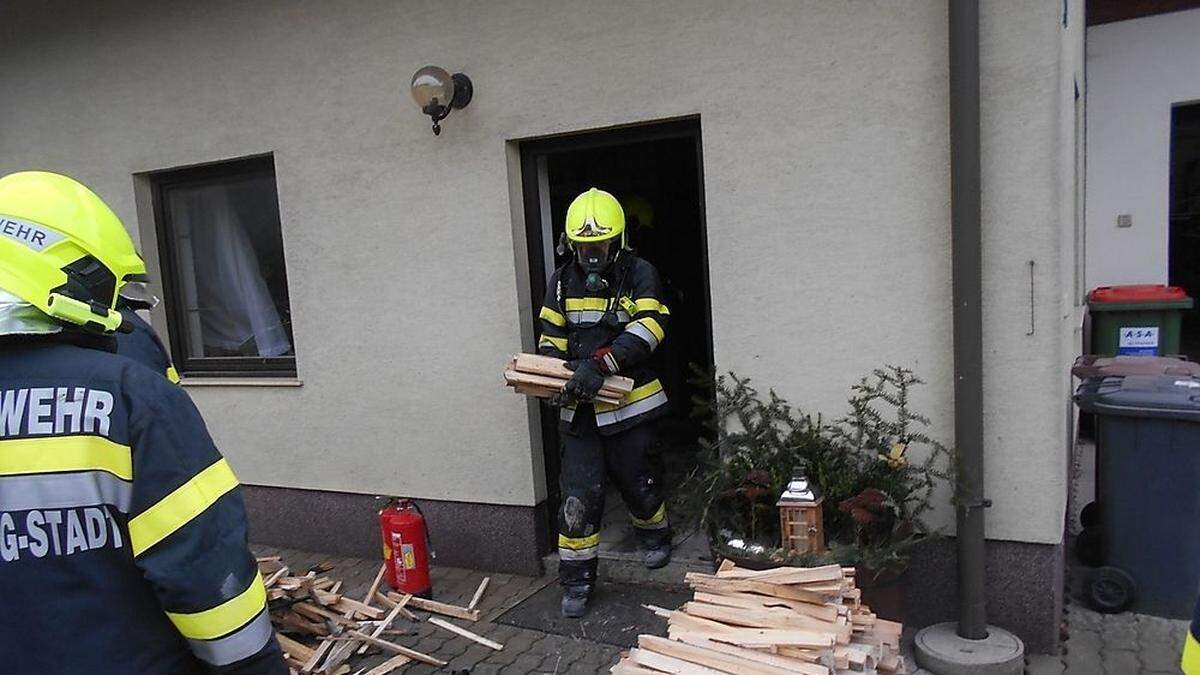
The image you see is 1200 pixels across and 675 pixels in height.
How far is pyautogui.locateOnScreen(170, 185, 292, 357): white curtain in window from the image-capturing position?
5.86 meters

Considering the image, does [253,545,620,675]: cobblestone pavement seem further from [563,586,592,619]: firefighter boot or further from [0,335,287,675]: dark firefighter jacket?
[0,335,287,675]: dark firefighter jacket

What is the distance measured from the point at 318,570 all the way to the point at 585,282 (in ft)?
8.49

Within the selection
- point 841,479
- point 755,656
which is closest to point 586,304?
point 841,479

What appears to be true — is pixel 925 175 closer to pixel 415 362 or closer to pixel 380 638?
pixel 415 362

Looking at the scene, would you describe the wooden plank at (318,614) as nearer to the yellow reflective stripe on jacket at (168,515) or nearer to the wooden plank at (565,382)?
the wooden plank at (565,382)

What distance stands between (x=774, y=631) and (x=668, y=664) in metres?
0.38

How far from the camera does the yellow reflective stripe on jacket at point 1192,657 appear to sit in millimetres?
1542

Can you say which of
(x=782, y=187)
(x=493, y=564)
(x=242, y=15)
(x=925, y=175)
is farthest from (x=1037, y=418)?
(x=242, y=15)

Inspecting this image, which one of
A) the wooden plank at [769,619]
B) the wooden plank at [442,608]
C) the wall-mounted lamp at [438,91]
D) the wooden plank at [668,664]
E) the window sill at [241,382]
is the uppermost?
the wall-mounted lamp at [438,91]

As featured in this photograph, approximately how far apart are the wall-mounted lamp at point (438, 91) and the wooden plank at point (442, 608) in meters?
2.60

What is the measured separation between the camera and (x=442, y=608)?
4488mm

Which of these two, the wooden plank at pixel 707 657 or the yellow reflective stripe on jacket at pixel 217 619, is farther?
the wooden plank at pixel 707 657

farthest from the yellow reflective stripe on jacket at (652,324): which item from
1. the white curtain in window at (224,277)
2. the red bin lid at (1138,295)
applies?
the red bin lid at (1138,295)

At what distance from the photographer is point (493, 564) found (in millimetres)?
4961
